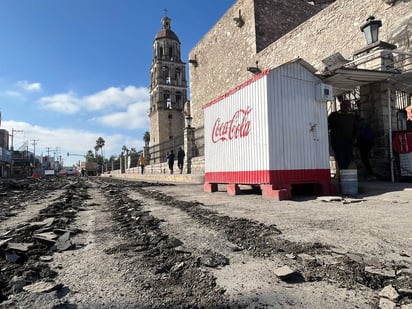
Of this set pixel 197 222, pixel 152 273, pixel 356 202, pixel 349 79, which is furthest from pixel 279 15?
pixel 152 273

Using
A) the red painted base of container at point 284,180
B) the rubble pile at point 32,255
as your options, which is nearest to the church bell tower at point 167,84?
the red painted base of container at point 284,180

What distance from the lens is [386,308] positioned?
185 centimetres

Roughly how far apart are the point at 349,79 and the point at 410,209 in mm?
4365

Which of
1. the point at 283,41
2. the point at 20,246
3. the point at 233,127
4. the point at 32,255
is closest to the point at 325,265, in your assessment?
the point at 32,255

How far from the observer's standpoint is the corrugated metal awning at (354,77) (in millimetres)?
7504

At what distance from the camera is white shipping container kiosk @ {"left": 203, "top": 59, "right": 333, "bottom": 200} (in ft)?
22.6

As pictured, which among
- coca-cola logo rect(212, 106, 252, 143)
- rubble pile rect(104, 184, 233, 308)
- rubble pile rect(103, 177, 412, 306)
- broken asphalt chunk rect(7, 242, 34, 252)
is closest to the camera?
rubble pile rect(104, 184, 233, 308)

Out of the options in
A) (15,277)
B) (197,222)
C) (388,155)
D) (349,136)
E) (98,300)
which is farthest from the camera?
(388,155)

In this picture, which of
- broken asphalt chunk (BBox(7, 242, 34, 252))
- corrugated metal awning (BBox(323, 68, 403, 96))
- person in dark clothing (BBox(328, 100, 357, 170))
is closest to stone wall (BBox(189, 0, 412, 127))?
corrugated metal awning (BBox(323, 68, 403, 96))

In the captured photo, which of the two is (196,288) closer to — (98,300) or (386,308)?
(98,300)

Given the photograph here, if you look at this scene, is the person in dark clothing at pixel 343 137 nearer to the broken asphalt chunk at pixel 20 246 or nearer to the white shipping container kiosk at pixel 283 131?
the white shipping container kiosk at pixel 283 131

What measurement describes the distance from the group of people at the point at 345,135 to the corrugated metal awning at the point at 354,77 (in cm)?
64

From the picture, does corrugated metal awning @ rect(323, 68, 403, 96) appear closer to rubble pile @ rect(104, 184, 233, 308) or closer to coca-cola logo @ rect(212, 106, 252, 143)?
coca-cola logo @ rect(212, 106, 252, 143)

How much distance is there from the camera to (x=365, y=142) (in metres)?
8.41
